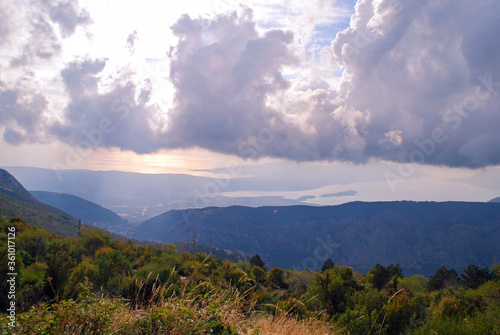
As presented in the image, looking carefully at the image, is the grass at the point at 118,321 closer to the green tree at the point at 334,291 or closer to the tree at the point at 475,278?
the green tree at the point at 334,291

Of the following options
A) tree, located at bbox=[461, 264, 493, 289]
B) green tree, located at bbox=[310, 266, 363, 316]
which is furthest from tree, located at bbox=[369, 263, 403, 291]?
green tree, located at bbox=[310, 266, 363, 316]

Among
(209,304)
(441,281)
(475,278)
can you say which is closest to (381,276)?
(441,281)

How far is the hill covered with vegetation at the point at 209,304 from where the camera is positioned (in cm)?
588

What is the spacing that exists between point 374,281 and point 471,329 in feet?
183

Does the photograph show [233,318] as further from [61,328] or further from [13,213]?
[13,213]

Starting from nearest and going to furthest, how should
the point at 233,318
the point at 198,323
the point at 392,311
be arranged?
1. the point at 198,323
2. the point at 233,318
3. the point at 392,311

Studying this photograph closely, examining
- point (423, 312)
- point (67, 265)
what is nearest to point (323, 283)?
point (423, 312)

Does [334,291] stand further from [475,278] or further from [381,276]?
[475,278]

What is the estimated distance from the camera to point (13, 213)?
4385 inches

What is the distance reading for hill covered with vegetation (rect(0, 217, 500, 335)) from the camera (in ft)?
19.3

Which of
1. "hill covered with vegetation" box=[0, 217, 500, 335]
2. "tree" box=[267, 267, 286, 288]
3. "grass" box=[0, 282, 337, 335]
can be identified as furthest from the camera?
"tree" box=[267, 267, 286, 288]

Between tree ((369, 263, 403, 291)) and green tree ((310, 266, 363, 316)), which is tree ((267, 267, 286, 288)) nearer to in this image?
tree ((369, 263, 403, 291))

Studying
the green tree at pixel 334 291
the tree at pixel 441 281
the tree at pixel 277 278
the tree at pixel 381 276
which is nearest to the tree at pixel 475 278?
the tree at pixel 441 281

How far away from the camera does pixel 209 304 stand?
702 cm
